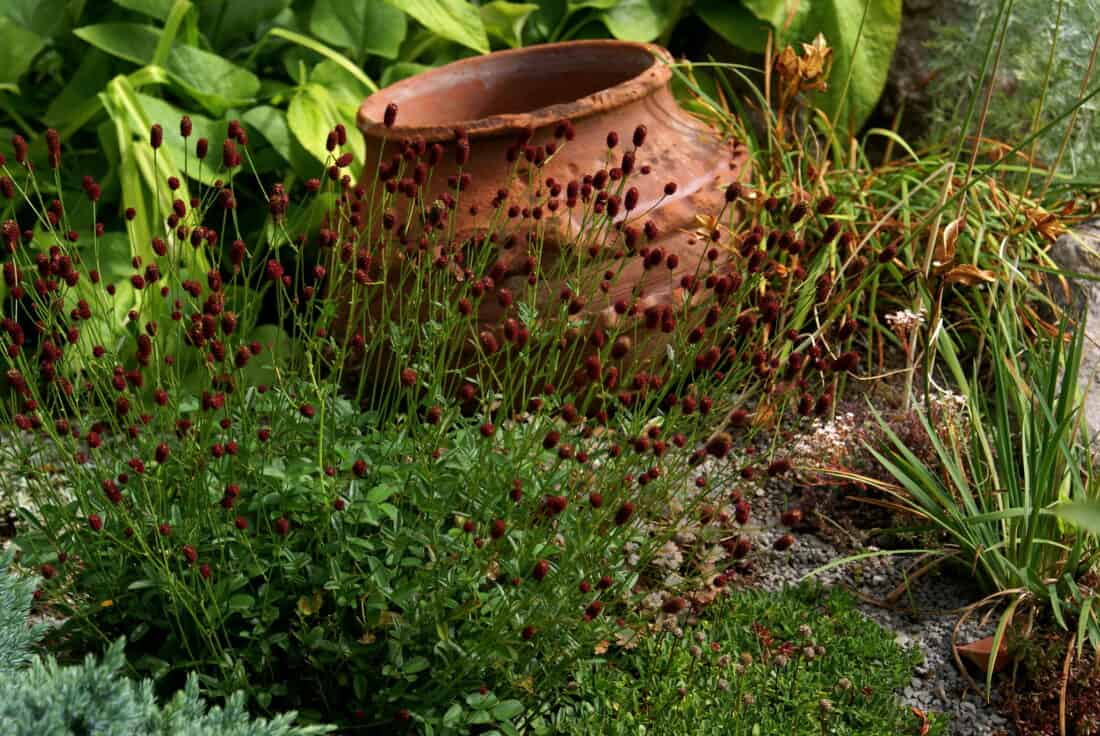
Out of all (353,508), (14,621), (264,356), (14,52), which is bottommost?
(264,356)

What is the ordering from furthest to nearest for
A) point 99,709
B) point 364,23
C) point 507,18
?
point 507,18 → point 364,23 → point 99,709

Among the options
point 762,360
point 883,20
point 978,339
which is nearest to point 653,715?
point 762,360

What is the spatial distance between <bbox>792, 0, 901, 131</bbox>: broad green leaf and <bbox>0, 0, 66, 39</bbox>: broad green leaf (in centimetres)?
275

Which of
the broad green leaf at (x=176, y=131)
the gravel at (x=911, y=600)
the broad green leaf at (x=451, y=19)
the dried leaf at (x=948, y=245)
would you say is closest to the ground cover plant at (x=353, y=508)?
the gravel at (x=911, y=600)

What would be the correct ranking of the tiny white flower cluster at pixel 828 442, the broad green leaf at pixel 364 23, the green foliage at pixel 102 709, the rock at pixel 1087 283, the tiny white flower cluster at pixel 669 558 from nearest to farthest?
1. the green foliage at pixel 102 709
2. the tiny white flower cluster at pixel 669 558
3. the tiny white flower cluster at pixel 828 442
4. the rock at pixel 1087 283
5. the broad green leaf at pixel 364 23

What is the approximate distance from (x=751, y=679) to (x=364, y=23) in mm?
2838

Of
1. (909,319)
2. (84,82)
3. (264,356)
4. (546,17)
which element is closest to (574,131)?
(909,319)

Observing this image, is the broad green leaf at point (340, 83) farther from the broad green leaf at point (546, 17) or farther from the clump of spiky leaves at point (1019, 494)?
the clump of spiky leaves at point (1019, 494)

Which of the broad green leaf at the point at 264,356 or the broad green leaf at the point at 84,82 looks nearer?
the broad green leaf at the point at 264,356

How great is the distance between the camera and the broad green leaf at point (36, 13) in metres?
4.18

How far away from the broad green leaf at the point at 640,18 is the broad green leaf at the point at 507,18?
30 centimetres

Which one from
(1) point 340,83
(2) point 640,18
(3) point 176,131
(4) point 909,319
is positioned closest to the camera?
(4) point 909,319

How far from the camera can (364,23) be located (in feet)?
14.2

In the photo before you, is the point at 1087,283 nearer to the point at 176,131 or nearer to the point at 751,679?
the point at 751,679
